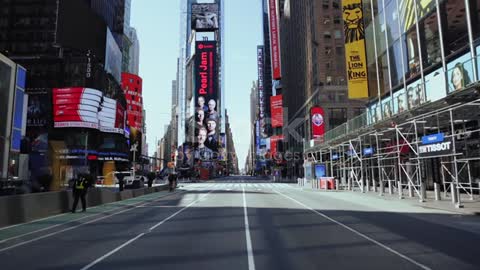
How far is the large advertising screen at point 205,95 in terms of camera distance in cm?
14750

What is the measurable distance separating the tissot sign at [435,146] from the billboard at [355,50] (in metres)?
14.5

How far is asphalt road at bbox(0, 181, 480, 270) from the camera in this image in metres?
7.50

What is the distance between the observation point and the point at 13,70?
34062 mm

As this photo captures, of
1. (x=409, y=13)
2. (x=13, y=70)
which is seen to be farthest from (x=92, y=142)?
(x=409, y=13)

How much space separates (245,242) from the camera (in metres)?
9.73

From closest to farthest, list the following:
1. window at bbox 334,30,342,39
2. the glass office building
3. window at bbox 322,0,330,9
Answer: the glass office building
window at bbox 334,30,342,39
window at bbox 322,0,330,9

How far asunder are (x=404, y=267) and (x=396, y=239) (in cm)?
330

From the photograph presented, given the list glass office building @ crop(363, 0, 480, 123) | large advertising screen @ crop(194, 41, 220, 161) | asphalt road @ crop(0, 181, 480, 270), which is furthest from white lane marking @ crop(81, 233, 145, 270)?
large advertising screen @ crop(194, 41, 220, 161)

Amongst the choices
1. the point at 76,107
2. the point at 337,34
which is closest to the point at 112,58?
the point at 76,107

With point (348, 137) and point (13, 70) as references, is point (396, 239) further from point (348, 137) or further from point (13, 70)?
point (13, 70)

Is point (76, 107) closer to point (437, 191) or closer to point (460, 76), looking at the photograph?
point (437, 191)

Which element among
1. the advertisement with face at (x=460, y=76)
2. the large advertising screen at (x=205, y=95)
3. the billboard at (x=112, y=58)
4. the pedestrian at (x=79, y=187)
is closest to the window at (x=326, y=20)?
the billboard at (x=112, y=58)

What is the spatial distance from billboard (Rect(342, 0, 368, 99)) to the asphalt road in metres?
21.6

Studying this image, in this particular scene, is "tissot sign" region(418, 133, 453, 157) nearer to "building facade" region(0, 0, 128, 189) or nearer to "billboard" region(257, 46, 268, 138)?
"building facade" region(0, 0, 128, 189)
